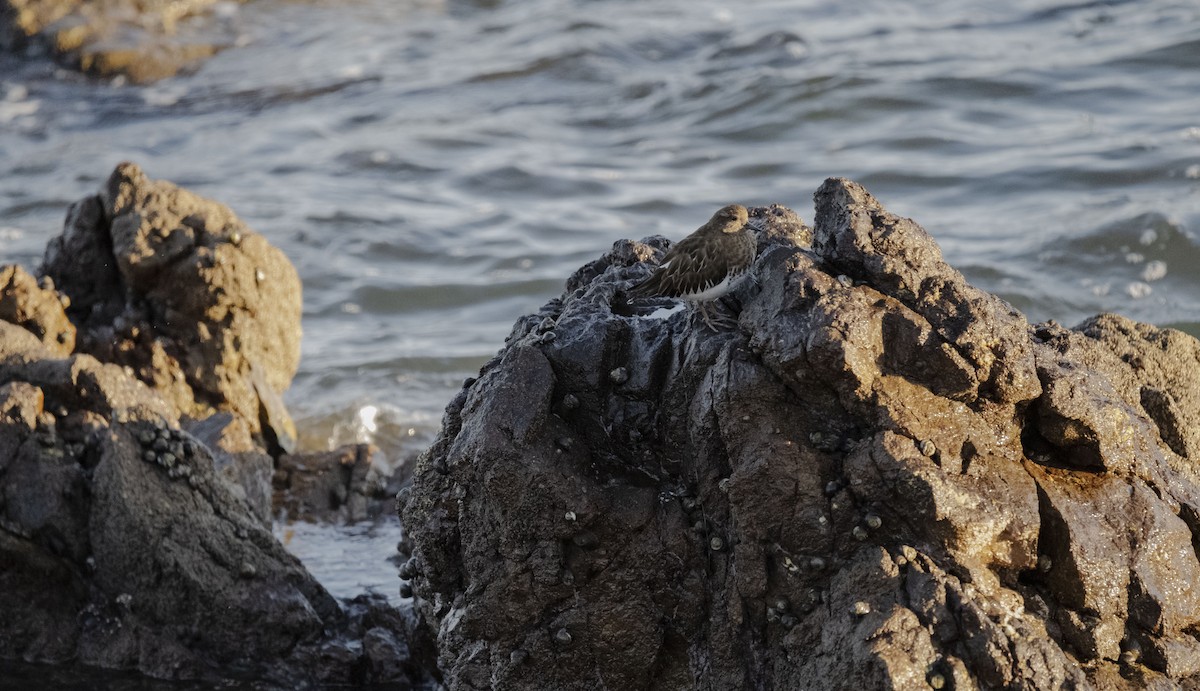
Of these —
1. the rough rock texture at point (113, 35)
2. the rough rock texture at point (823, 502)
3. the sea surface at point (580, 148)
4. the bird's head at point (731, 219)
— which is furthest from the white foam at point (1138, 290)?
the rough rock texture at point (113, 35)

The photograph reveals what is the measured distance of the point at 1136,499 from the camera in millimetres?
4113

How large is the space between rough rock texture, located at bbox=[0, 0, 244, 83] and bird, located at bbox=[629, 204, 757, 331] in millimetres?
17051

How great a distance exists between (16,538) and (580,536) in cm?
272

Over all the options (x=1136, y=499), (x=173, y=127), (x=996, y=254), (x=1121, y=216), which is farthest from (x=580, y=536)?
(x=173, y=127)

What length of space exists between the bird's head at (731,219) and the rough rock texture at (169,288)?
3.72 meters

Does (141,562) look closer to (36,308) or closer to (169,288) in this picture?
(36,308)

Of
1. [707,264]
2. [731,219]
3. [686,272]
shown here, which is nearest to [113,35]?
[731,219]

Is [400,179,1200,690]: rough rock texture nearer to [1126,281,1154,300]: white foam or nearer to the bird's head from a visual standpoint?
the bird's head

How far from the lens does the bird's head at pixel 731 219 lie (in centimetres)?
484

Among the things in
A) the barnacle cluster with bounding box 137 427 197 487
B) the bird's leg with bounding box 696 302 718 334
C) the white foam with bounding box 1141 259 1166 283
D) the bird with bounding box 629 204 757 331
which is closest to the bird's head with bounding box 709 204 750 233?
the bird with bounding box 629 204 757 331

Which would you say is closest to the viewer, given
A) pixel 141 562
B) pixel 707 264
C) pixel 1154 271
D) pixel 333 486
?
pixel 707 264

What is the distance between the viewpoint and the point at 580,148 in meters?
15.9

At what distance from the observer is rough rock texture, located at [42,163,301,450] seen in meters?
7.51

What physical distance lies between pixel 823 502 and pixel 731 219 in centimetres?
138
